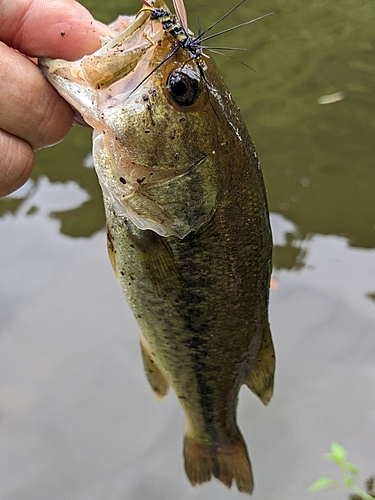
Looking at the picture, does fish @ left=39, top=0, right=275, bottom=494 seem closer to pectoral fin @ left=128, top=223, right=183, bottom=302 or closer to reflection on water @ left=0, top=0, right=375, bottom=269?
pectoral fin @ left=128, top=223, right=183, bottom=302

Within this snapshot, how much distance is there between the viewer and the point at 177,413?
3195 millimetres

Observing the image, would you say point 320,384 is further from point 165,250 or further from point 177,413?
point 165,250

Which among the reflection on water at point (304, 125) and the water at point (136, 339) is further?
the reflection on water at point (304, 125)

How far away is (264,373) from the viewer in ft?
6.95

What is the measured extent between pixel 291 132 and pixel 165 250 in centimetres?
389

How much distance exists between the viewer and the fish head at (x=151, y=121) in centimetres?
140

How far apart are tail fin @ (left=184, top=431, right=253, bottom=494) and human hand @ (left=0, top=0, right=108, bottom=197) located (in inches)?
66.6

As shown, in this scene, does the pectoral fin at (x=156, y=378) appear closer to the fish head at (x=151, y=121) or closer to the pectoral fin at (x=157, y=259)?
the pectoral fin at (x=157, y=259)

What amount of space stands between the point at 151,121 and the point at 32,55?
0.38 metres

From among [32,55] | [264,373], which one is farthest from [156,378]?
[32,55]

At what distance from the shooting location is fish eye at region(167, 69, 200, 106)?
1.45 metres

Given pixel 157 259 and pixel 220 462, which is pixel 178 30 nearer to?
Result: pixel 157 259

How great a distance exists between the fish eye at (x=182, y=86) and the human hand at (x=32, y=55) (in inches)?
9.1

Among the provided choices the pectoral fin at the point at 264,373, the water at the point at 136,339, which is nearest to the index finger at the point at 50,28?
the pectoral fin at the point at 264,373
